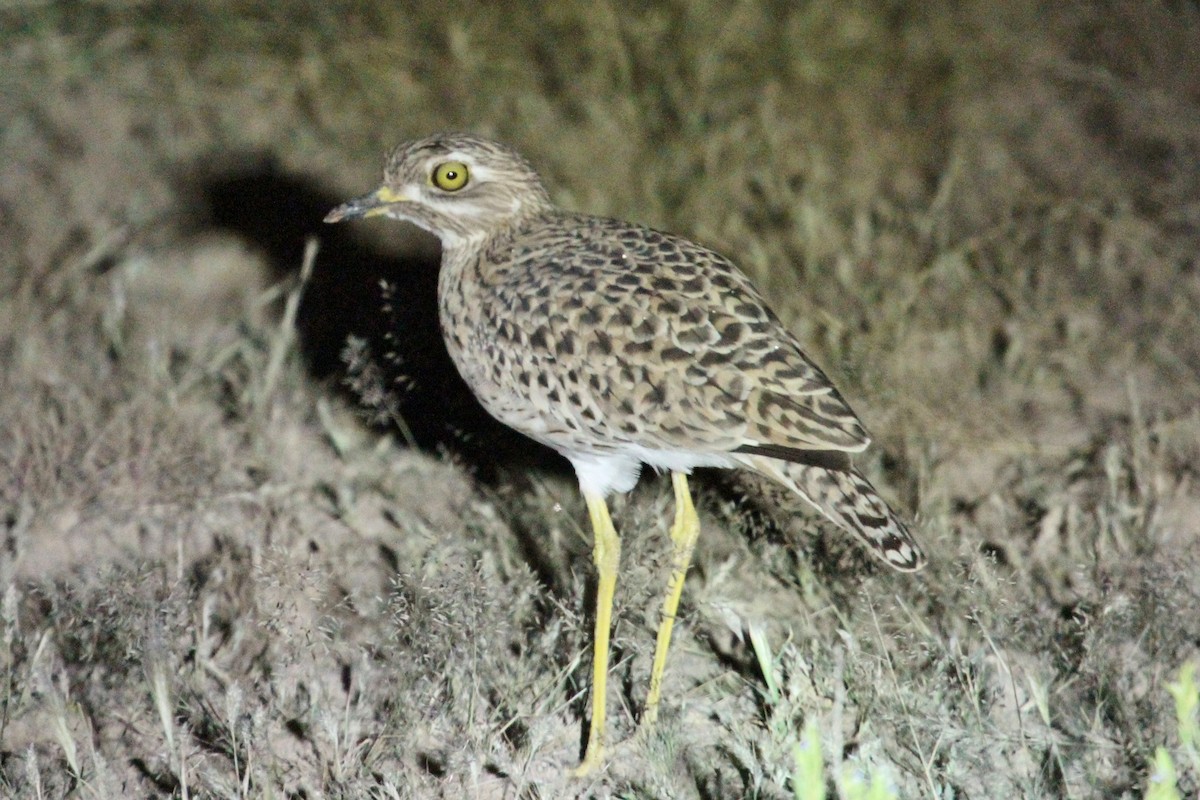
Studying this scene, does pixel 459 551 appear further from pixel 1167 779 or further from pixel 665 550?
pixel 1167 779

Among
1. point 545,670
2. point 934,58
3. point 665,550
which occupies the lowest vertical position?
point 545,670

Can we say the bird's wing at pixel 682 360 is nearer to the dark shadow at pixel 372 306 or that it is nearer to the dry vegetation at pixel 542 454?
the dry vegetation at pixel 542 454

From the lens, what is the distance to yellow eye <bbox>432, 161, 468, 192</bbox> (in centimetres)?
297

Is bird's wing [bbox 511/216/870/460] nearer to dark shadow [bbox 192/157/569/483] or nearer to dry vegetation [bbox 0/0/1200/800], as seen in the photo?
dry vegetation [bbox 0/0/1200/800]

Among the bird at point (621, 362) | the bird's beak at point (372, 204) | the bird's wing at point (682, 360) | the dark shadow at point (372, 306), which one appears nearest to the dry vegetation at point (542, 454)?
the dark shadow at point (372, 306)

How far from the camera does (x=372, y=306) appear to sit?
164 inches

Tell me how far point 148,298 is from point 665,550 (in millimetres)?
2056

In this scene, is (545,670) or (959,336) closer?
(545,670)

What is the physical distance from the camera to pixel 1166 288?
4.06 metres

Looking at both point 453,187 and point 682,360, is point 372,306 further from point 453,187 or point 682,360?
point 682,360

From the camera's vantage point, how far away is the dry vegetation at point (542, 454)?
268 centimetres

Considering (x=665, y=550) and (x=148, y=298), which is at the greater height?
(x=665, y=550)

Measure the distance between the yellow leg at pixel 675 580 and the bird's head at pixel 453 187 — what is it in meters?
0.68

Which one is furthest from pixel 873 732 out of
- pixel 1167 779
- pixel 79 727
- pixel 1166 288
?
pixel 1166 288
